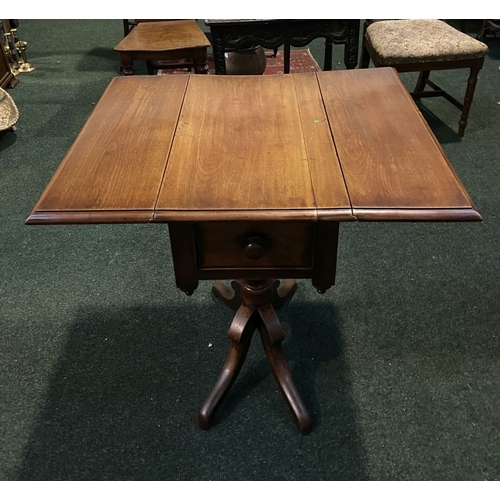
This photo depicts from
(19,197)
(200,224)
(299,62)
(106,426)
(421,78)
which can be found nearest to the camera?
(200,224)

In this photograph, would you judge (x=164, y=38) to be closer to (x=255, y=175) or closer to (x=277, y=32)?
(x=277, y=32)

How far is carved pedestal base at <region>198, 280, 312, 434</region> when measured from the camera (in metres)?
1.28

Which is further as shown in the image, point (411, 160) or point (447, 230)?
point (447, 230)

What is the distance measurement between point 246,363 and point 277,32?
1548 mm

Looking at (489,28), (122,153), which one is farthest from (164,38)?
(489,28)

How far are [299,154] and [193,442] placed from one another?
0.78m

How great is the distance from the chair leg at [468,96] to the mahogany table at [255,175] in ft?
4.49

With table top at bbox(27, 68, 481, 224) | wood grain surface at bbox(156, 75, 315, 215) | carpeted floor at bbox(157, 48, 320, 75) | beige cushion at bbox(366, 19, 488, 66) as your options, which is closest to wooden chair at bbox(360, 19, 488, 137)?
beige cushion at bbox(366, 19, 488, 66)

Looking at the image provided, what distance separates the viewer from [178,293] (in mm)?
1713

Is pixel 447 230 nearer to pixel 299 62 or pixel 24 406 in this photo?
pixel 24 406

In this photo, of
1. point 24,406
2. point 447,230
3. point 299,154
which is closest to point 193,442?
point 24,406

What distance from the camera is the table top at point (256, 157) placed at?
83 cm

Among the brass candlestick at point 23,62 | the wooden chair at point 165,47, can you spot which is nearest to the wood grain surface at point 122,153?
the wooden chair at point 165,47

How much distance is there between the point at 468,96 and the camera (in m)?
2.47
